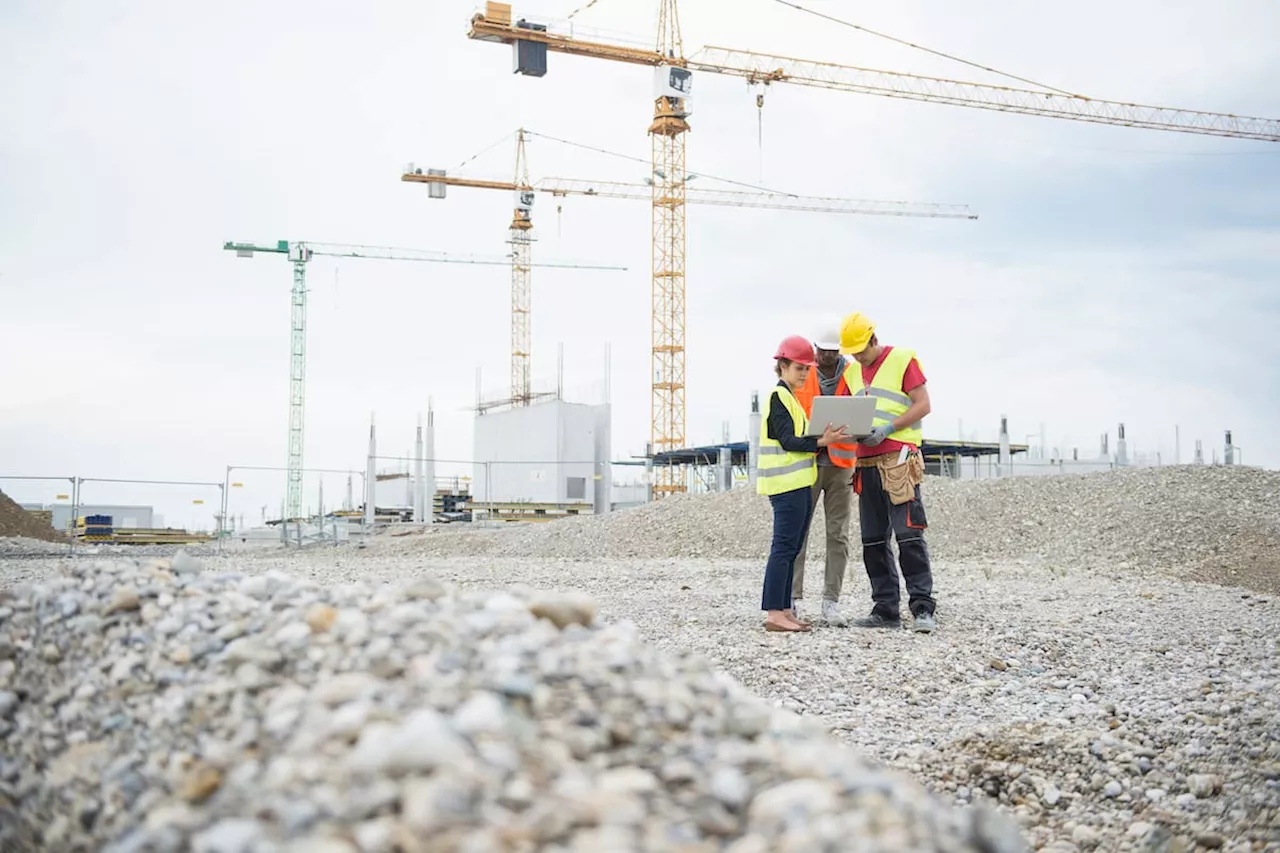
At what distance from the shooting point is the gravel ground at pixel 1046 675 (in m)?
2.97

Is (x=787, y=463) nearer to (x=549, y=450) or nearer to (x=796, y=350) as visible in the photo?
(x=796, y=350)

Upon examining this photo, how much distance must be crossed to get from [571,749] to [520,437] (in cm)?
3348

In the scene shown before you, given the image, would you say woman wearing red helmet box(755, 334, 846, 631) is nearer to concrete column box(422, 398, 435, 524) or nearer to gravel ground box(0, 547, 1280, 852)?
gravel ground box(0, 547, 1280, 852)

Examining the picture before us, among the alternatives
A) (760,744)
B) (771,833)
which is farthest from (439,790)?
(760,744)

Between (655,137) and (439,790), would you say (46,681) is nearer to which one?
(439,790)

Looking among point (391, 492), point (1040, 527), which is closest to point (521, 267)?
point (391, 492)

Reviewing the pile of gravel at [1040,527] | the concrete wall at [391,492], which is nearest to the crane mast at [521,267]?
the concrete wall at [391,492]

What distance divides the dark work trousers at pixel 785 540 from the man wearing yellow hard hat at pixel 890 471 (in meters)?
0.52

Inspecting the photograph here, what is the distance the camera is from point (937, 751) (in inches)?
132

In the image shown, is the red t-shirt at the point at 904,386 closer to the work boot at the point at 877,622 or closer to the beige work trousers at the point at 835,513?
the beige work trousers at the point at 835,513

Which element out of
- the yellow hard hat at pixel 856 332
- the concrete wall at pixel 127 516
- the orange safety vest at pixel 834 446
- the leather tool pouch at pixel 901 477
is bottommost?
the concrete wall at pixel 127 516

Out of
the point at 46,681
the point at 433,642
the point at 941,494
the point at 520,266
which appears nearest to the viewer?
the point at 433,642

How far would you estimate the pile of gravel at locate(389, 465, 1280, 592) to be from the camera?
1180 centimetres

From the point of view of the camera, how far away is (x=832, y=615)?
587 cm
